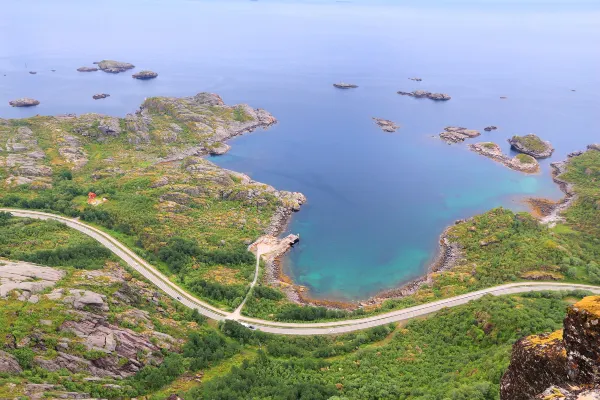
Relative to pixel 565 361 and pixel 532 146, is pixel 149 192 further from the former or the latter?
pixel 532 146

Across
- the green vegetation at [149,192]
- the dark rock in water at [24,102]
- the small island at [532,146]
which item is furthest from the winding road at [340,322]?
the dark rock in water at [24,102]

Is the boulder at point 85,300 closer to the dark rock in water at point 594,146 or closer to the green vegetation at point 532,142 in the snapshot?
the green vegetation at point 532,142

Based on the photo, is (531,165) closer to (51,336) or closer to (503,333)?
(503,333)

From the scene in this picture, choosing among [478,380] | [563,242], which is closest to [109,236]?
[478,380]

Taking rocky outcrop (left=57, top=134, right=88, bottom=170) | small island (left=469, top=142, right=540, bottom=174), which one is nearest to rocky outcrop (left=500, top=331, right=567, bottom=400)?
rocky outcrop (left=57, top=134, right=88, bottom=170)

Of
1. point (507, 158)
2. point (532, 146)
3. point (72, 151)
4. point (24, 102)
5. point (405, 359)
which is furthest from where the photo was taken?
point (24, 102)

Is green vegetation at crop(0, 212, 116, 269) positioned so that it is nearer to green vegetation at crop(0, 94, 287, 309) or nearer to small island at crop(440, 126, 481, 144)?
green vegetation at crop(0, 94, 287, 309)

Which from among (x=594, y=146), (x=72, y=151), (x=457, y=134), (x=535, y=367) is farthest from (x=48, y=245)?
(x=594, y=146)
